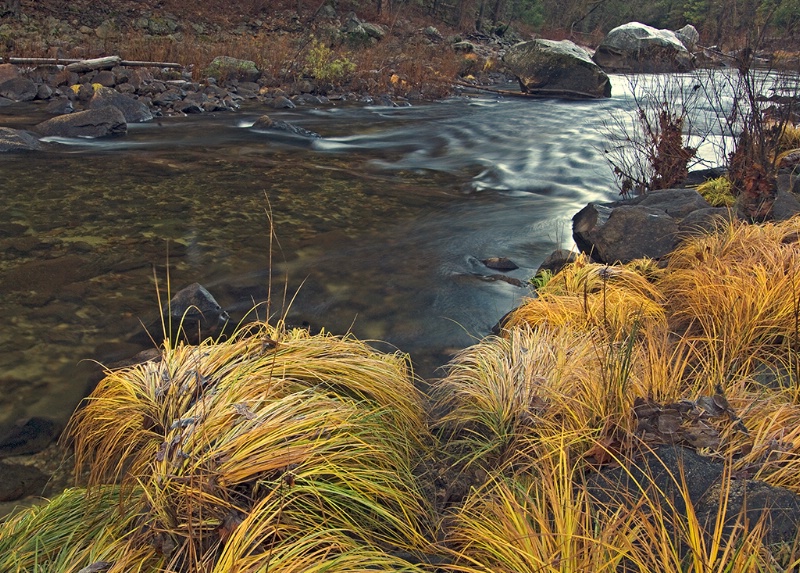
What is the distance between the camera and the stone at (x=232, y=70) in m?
17.0

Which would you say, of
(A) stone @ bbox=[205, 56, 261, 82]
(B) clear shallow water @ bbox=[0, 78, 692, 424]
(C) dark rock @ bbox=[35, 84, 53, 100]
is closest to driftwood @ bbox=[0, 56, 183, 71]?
(A) stone @ bbox=[205, 56, 261, 82]

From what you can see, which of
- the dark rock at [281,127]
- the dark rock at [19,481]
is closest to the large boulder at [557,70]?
the dark rock at [281,127]

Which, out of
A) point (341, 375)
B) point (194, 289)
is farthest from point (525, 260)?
point (341, 375)

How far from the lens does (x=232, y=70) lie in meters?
17.3

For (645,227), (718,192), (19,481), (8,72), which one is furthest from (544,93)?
(19,481)

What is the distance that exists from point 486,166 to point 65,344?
28.5 ft

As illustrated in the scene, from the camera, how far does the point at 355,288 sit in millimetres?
6207

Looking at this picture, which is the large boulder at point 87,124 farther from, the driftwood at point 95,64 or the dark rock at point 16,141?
the driftwood at point 95,64

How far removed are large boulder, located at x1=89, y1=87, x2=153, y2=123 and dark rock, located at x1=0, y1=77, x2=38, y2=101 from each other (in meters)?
1.60

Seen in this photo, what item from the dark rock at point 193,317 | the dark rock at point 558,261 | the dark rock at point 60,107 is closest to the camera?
the dark rock at point 193,317

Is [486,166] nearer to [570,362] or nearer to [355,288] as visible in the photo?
[355,288]

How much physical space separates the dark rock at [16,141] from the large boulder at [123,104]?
115 inches

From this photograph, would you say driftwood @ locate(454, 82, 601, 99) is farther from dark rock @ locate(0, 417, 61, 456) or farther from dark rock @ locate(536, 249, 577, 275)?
dark rock @ locate(0, 417, 61, 456)

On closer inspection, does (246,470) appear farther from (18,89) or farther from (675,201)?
(18,89)
